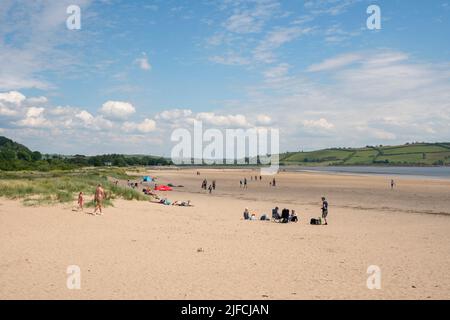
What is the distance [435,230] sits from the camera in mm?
18453

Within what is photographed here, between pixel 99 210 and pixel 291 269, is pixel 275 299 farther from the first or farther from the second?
pixel 99 210

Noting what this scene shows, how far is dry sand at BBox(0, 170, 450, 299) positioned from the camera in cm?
888

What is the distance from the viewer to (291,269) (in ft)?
35.4

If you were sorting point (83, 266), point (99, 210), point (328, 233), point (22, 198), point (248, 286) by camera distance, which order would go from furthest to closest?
point (22, 198) → point (99, 210) → point (328, 233) → point (83, 266) → point (248, 286)

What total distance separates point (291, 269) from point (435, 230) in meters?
11.3

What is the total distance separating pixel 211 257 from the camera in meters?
12.0

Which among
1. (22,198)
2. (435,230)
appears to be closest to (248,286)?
(435,230)

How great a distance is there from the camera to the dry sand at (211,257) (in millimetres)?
8875

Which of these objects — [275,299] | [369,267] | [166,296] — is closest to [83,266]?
[166,296]
